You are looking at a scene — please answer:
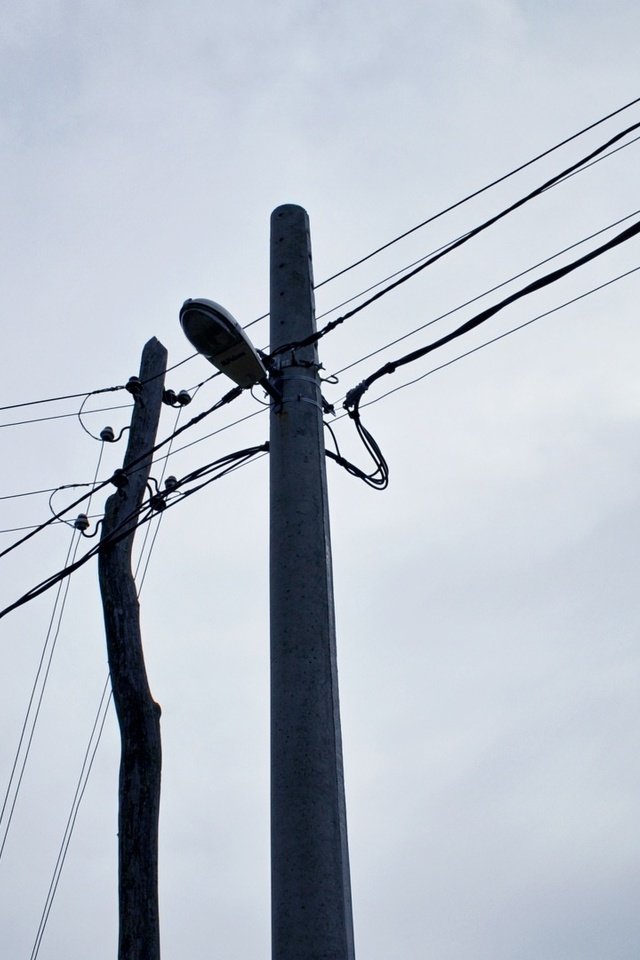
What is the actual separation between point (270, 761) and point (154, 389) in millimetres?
5184

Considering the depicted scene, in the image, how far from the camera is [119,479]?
310 inches

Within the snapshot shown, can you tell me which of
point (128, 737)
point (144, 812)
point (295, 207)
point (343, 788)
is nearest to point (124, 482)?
point (128, 737)

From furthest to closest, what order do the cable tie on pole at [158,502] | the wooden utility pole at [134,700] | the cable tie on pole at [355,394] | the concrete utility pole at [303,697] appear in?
1. the cable tie on pole at [158,502]
2. the wooden utility pole at [134,700]
3. the cable tie on pole at [355,394]
4. the concrete utility pole at [303,697]

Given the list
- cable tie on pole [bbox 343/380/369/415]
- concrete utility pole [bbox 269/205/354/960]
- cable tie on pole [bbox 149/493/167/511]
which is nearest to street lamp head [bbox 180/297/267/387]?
concrete utility pole [bbox 269/205/354/960]

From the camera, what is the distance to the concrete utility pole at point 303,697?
329 centimetres

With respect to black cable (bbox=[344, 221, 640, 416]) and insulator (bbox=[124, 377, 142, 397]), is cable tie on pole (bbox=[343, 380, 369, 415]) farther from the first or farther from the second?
insulator (bbox=[124, 377, 142, 397])

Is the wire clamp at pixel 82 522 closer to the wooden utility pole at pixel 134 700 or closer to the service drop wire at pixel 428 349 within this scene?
the wooden utility pole at pixel 134 700

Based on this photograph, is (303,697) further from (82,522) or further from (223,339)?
(82,522)

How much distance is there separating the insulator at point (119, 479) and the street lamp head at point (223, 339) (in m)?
3.35

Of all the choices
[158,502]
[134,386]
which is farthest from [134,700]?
[134,386]

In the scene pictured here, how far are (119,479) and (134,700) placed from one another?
1692mm

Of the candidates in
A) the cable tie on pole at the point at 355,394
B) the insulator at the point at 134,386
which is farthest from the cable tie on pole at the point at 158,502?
the cable tie on pole at the point at 355,394

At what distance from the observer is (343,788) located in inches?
142

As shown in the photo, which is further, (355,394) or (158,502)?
(158,502)
